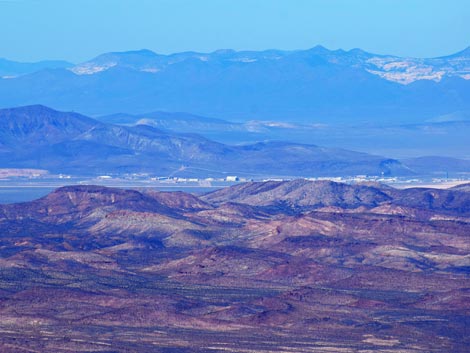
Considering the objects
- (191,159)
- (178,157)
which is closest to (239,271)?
(191,159)

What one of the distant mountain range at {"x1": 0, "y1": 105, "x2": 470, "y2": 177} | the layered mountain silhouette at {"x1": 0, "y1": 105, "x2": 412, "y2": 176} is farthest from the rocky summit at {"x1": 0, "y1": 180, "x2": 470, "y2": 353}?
the layered mountain silhouette at {"x1": 0, "y1": 105, "x2": 412, "y2": 176}

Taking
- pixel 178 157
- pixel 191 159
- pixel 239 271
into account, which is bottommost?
pixel 239 271

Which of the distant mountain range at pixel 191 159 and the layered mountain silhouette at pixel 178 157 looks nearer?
the distant mountain range at pixel 191 159

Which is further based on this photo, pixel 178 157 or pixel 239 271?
pixel 178 157

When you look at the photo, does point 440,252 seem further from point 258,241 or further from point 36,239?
point 36,239

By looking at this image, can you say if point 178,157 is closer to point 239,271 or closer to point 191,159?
point 191,159

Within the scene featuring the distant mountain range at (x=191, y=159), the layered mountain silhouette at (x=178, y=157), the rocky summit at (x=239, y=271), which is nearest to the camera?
the rocky summit at (x=239, y=271)

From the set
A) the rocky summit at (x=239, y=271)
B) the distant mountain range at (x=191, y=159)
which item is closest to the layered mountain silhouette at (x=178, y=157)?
the distant mountain range at (x=191, y=159)

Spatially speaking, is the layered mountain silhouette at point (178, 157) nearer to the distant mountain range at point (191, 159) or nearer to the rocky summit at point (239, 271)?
the distant mountain range at point (191, 159)
